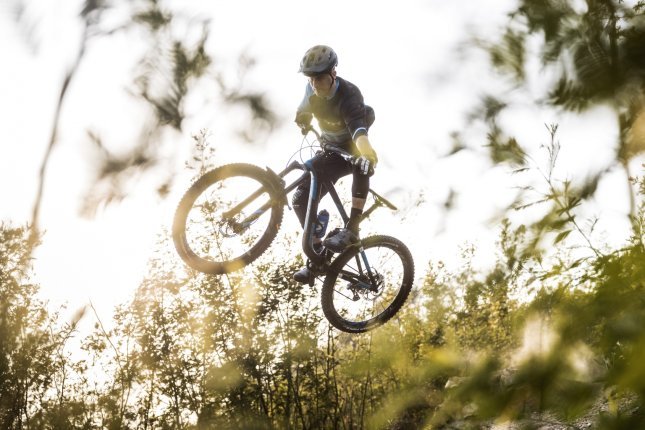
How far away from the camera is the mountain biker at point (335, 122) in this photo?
4184mm

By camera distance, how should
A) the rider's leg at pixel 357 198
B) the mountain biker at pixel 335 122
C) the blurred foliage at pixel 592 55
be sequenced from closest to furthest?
the blurred foliage at pixel 592 55
the mountain biker at pixel 335 122
the rider's leg at pixel 357 198

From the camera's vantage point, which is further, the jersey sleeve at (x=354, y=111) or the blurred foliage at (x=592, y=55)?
the jersey sleeve at (x=354, y=111)

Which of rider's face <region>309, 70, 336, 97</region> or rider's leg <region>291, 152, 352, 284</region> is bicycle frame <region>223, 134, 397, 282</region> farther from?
rider's face <region>309, 70, 336, 97</region>

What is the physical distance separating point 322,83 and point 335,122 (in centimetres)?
34

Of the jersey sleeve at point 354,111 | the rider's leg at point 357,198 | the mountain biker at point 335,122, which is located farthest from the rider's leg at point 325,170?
the jersey sleeve at point 354,111

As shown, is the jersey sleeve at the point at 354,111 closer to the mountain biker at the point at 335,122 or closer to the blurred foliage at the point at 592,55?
the mountain biker at the point at 335,122

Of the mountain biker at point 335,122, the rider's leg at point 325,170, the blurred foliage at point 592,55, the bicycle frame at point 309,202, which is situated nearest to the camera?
the blurred foliage at point 592,55

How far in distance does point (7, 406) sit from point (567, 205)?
16606mm

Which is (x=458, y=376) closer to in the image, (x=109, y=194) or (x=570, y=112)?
(x=570, y=112)

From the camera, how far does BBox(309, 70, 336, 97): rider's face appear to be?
421 centimetres

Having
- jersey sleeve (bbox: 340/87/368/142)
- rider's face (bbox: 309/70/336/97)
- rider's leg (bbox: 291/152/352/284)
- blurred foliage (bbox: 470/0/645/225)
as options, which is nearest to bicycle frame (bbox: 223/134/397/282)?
rider's leg (bbox: 291/152/352/284)

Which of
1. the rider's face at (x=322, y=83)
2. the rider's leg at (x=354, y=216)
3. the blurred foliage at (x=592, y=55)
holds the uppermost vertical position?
the rider's face at (x=322, y=83)

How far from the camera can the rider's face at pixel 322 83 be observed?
4215 mm

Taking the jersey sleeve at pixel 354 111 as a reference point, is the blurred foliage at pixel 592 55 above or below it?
below
